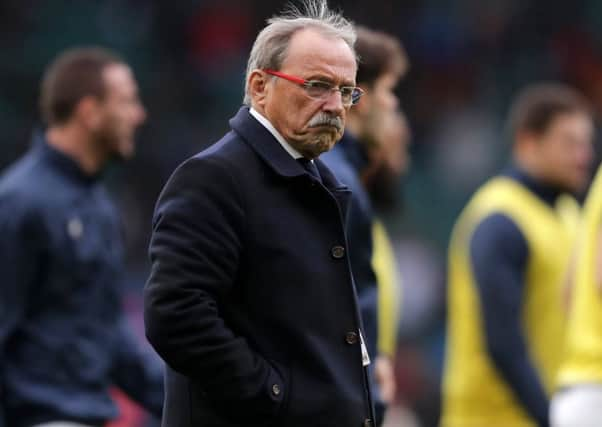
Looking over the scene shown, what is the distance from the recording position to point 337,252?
3.52 m

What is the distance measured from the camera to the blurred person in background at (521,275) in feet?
21.3

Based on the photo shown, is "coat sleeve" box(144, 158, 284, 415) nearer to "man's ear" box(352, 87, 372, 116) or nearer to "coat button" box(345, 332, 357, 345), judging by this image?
"coat button" box(345, 332, 357, 345)

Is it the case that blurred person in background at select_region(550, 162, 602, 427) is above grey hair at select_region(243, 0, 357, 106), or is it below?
below

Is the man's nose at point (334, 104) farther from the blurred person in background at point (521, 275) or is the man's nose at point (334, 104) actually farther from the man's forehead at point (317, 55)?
the blurred person in background at point (521, 275)

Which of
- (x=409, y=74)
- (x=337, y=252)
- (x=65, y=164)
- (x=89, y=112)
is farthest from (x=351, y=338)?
(x=409, y=74)

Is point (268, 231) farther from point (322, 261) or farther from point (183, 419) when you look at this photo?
point (183, 419)

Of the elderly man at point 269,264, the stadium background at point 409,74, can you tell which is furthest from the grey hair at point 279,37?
the stadium background at point 409,74

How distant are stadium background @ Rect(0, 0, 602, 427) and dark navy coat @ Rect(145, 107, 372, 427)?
10.1 m

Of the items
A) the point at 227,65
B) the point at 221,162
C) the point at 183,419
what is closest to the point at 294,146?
the point at 221,162

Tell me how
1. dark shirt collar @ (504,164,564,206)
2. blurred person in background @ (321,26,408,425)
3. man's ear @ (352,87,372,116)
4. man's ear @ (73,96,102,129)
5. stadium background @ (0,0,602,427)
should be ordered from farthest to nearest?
stadium background @ (0,0,602,427)
dark shirt collar @ (504,164,564,206)
man's ear @ (73,96,102,129)
man's ear @ (352,87,372,116)
blurred person in background @ (321,26,408,425)

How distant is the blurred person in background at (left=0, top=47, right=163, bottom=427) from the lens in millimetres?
5230

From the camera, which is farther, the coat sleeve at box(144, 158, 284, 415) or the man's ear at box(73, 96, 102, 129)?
the man's ear at box(73, 96, 102, 129)

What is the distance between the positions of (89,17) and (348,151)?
34.2 ft

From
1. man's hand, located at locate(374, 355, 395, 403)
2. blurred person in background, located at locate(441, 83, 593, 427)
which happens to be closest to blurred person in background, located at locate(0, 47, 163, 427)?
man's hand, located at locate(374, 355, 395, 403)
